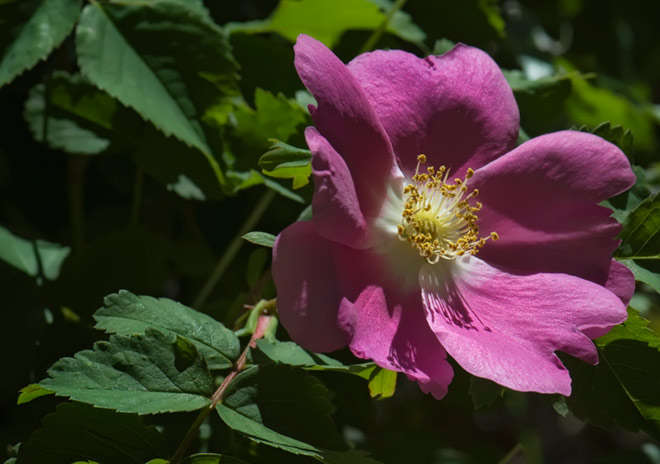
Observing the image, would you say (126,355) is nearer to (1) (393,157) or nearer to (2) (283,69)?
(1) (393,157)

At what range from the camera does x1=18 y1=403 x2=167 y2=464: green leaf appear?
0.96 m

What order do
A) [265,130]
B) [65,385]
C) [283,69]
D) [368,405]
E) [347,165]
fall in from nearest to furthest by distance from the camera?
1. [65,385]
2. [347,165]
3. [265,130]
4. [283,69]
5. [368,405]

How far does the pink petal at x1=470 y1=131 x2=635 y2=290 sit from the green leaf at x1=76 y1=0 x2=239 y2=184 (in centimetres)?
45

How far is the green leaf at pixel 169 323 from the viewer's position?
1012 millimetres

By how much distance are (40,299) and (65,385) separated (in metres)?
0.50

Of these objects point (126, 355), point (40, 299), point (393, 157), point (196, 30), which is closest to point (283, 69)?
point (196, 30)

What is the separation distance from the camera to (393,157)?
1.12 meters

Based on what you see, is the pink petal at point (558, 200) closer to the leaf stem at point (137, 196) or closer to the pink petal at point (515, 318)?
the pink petal at point (515, 318)

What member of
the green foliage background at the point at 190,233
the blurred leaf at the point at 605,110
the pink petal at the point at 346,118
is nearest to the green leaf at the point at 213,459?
the green foliage background at the point at 190,233

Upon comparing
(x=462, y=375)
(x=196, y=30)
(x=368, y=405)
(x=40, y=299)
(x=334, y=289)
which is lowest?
(x=368, y=405)

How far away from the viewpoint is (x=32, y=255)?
144cm

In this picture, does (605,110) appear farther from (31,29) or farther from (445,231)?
(31,29)

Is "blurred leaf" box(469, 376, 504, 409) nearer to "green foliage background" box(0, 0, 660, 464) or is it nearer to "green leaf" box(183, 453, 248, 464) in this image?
"green foliage background" box(0, 0, 660, 464)

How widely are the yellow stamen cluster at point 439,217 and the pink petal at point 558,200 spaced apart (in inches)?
1.2
